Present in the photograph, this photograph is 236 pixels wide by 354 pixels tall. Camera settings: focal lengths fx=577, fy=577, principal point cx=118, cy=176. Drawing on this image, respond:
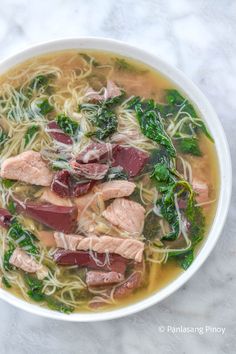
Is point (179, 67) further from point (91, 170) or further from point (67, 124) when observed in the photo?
point (91, 170)

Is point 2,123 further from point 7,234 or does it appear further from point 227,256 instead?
point 227,256

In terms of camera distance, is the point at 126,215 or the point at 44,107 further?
the point at 44,107

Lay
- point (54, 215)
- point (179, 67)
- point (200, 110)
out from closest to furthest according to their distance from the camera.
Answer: point (54, 215) < point (200, 110) < point (179, 67)

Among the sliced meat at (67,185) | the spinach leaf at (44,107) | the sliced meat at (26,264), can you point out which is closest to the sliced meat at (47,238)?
the sliced meat at (26,264)

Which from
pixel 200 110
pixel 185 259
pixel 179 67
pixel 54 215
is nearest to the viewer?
pixel 54 215

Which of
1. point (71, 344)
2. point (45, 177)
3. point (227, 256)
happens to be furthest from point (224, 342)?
point (45, 177)

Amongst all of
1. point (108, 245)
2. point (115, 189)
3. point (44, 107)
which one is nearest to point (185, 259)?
point (108, 245)

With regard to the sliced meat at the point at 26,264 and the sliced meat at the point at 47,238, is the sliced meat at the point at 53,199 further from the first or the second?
the sliced meat at the point at 26,264
